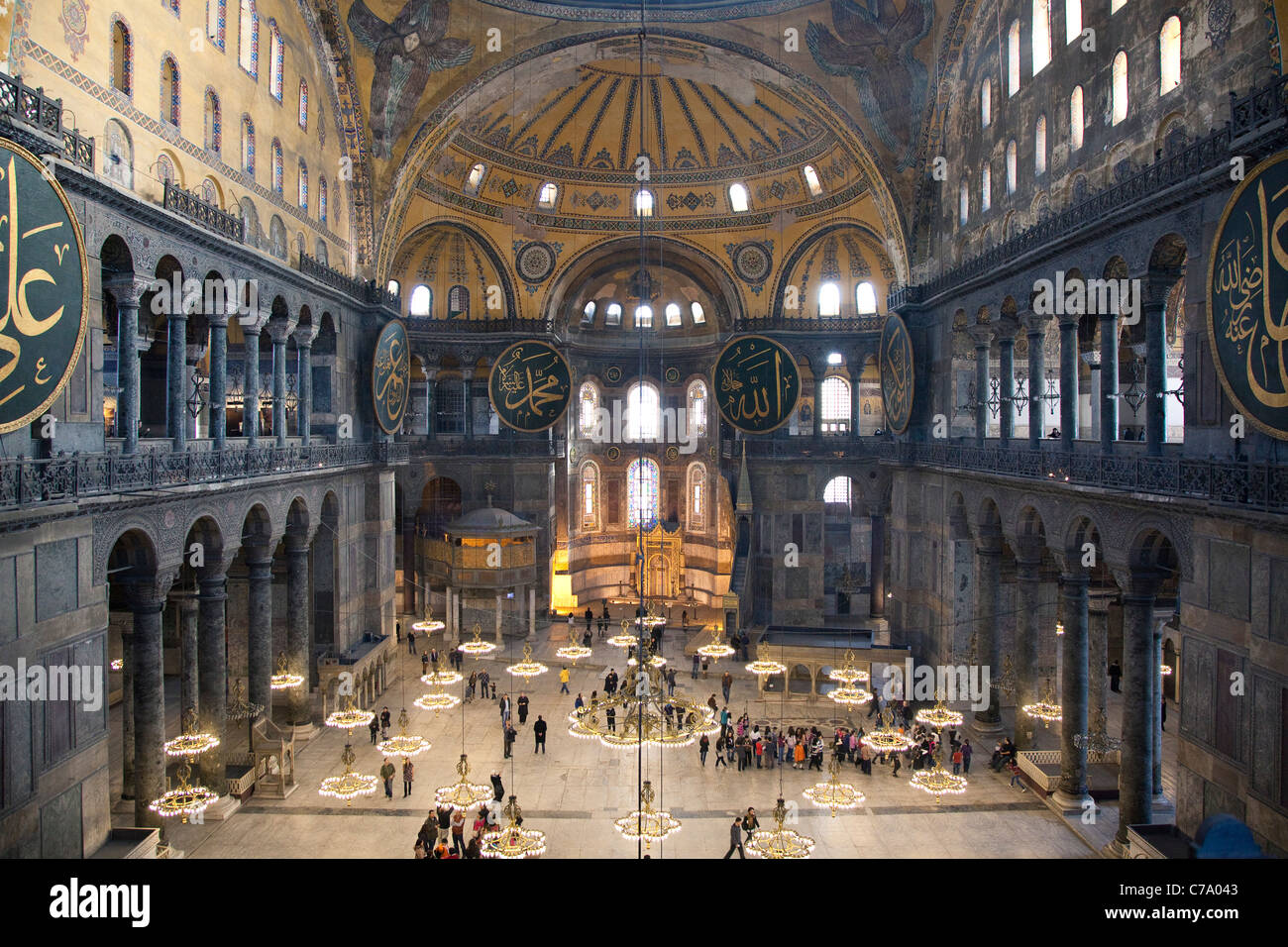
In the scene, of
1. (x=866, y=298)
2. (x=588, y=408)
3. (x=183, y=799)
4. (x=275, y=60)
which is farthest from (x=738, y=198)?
(x=183, y=799)

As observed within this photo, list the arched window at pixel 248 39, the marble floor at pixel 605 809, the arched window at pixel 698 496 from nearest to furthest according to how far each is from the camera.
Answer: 1. the marble floor at pixel 605 809
2. the arched window at pixel 248 39
3. the arched window at pixel 698 496

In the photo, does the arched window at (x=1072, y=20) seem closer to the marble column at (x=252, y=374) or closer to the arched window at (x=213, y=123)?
the arched window at (x=213, y=123)

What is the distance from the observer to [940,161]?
61.1 ft

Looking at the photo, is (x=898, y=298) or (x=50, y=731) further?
(x=898, y=298)

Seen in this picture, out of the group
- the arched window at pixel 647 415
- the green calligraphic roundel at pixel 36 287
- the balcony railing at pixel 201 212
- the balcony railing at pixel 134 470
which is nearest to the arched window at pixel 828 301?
the arched window at pixel 647 415

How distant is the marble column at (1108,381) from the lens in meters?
Answer: 12.1

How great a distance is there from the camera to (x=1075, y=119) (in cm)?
1323

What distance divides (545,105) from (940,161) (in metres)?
10.5

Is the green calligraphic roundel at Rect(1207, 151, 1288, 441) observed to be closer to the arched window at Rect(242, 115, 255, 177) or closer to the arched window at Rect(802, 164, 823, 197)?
the arched window at Rect(242, 115, 255, 177)

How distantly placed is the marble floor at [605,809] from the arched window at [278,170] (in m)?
10.2

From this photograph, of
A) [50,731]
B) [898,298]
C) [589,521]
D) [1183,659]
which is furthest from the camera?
[589,521]
